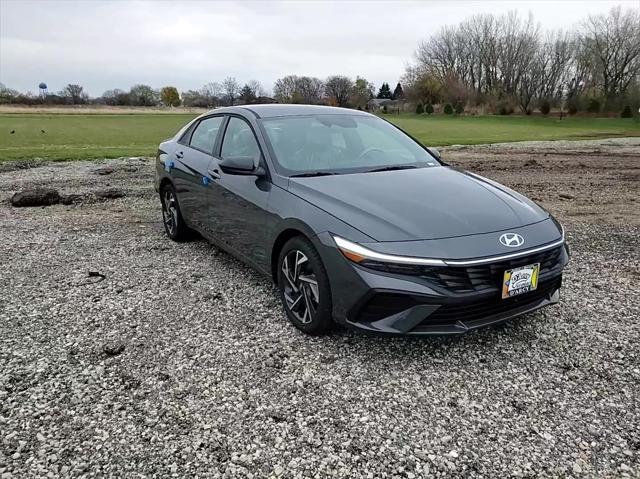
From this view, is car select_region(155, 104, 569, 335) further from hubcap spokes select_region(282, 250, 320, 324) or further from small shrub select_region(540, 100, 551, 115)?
small shrub select_region(540, 100, 551, 115)

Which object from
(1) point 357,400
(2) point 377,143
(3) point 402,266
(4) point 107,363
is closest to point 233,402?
(1) point 357,400

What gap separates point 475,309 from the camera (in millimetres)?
2988

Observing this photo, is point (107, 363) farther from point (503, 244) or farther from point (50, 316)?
point (503, 244)

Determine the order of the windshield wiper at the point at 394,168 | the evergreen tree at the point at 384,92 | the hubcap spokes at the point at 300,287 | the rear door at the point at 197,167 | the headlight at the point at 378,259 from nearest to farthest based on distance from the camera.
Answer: the headlight at the point at 378,259 → the hubcap spokes at the point at 300,287 → the windshield wiper at the point at 394,168 → the rear door at the point at 197,167 → the evergreen tree at the point at 384,92

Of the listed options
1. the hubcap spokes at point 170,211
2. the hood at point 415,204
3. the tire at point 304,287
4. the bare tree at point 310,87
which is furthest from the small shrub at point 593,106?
the tire at point 304,287

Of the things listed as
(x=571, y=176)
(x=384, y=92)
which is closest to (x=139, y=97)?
(x=384, y=92)

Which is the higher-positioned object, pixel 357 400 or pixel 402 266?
pixel 402 266

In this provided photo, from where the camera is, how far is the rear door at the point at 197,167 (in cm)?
489

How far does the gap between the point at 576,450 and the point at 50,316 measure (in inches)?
144

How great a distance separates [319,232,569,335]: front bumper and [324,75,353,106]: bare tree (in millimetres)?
91634

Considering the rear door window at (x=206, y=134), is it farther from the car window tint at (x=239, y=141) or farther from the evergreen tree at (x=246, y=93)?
the evergreen tree at (x=246, y=93)

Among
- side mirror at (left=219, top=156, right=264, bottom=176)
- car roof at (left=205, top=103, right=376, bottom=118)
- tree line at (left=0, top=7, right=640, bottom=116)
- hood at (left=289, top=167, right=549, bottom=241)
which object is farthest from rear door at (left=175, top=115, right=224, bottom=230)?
tree line at (left=0, top=7, right=640, bottom=116)

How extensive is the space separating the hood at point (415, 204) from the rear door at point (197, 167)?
4.77ft

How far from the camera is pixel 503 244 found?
304cm
